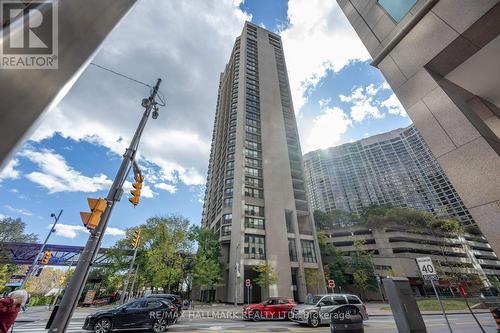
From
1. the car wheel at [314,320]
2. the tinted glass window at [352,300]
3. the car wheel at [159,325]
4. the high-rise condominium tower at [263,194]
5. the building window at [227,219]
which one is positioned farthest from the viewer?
the building window at [227,219]

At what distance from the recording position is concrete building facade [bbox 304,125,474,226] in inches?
2958

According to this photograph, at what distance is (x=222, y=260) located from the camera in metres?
36.9

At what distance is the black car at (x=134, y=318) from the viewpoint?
951 centimetres

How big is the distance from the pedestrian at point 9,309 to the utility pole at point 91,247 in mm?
785

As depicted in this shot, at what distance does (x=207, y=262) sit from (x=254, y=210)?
11873 millimetres

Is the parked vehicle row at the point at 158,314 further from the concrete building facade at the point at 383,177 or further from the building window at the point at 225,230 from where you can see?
the concrete building facade at the point at 383,177

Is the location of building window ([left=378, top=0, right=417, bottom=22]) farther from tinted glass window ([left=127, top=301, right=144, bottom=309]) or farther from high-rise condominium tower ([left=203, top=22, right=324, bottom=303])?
high-rise condominium tower ([left=203, top=22, right=324, bottom=303])

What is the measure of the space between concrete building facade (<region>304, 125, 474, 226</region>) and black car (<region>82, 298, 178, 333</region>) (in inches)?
2578

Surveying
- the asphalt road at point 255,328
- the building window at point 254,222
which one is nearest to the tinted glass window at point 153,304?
the asphalt road at point 255,328

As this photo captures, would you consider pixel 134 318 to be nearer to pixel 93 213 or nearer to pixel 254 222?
pixel 93 213

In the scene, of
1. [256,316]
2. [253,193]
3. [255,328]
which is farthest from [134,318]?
[253,193]

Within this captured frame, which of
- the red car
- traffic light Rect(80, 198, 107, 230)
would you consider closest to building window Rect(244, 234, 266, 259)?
the red car

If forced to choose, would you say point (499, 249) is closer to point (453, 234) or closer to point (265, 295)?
point (265, 295)

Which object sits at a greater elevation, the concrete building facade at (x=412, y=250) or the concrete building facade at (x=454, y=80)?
the concrete building facade at (x=412, y=250)
